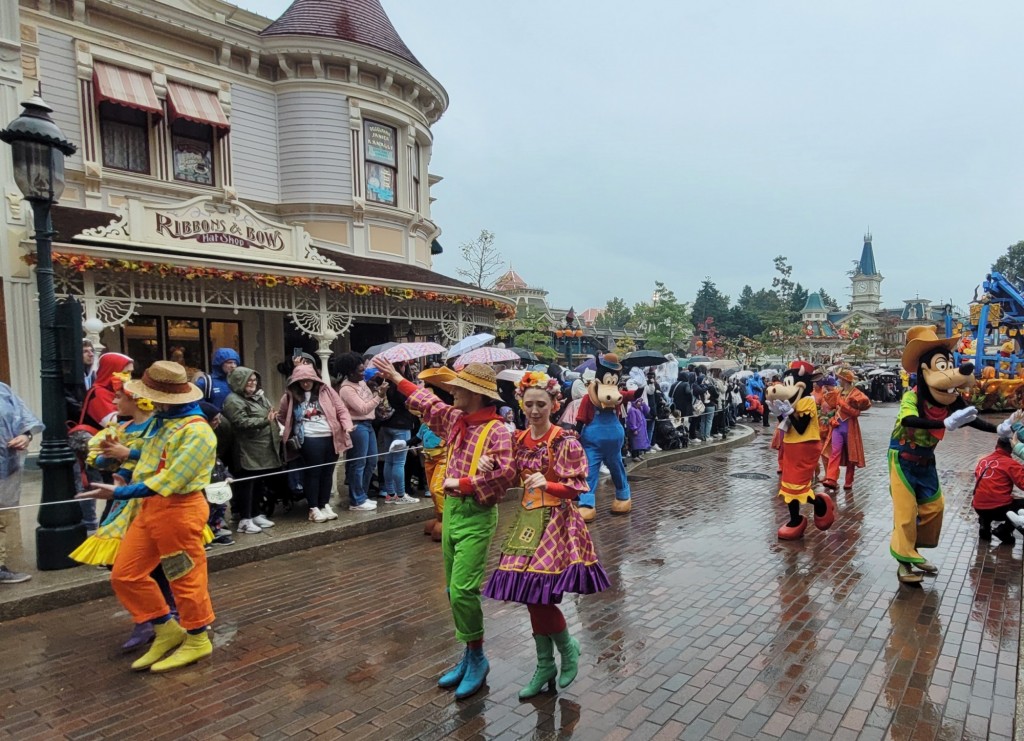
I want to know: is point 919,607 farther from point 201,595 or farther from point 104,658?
point 104,658

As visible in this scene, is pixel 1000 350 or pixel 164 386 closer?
pixel 164 386

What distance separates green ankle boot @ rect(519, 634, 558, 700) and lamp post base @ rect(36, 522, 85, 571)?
4.22 m

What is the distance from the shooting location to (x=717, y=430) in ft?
50.6

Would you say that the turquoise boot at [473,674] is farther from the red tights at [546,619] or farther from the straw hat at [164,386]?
the straw hat at [164,386]

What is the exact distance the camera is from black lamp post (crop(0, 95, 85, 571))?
5359mm

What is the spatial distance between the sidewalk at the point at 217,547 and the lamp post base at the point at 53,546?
71mm

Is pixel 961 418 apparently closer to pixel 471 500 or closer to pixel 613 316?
pixel 471 500

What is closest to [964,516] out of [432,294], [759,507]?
[759,507]

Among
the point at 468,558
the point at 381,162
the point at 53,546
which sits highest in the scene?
the point at 381,162

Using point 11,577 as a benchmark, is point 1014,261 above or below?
above

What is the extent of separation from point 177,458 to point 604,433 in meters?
5.05

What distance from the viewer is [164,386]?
399 cm

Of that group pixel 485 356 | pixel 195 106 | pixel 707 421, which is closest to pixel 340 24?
pixel 195 106

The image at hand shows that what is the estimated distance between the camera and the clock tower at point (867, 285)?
99.6 m
